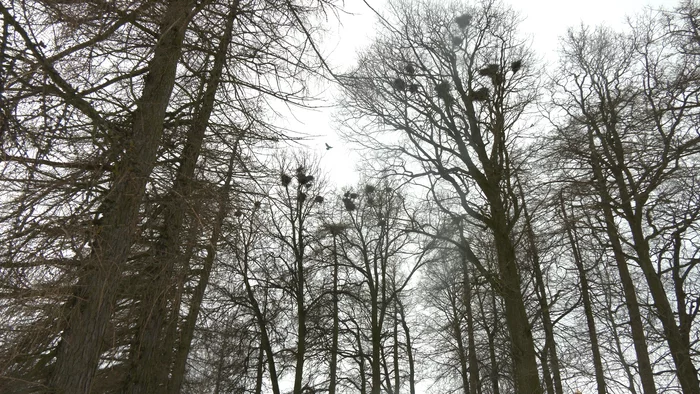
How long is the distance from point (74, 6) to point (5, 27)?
0.47m

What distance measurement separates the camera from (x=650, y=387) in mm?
8094

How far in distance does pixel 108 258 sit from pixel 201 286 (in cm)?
248

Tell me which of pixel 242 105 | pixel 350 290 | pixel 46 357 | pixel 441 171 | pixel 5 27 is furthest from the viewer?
pixel 350 290

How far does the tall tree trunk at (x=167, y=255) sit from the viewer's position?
4.23 m

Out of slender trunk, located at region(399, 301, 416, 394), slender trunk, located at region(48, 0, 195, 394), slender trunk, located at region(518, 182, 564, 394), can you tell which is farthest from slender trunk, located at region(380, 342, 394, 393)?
slender trunk, located at region(48, 0, 195, 394)

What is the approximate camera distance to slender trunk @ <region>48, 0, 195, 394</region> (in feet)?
11.8

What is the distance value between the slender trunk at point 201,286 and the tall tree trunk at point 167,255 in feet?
1.06

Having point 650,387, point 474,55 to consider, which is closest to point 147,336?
point 474,55

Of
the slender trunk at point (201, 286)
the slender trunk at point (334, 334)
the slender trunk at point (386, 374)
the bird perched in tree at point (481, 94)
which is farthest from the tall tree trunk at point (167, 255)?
the slender trunk at point (386, 374)

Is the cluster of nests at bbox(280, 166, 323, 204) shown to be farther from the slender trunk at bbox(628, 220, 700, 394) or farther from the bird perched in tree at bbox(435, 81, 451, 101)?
the slender trunk at bbox(628, 220, 700, 394)

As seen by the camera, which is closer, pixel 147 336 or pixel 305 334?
pixel 147 336

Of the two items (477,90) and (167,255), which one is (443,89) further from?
(167,255)

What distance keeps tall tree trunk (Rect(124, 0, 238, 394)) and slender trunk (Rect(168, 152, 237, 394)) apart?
1.06ft

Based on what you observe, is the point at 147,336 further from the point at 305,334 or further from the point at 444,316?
the point at 444,316
